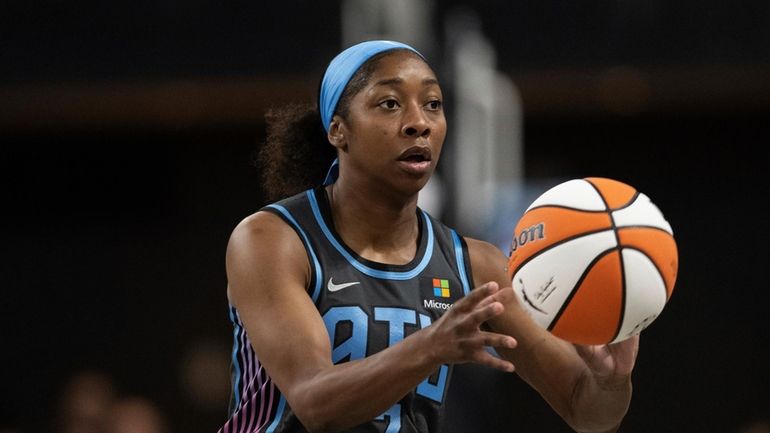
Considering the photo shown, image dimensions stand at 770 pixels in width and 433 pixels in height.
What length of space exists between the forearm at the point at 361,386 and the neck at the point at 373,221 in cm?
73

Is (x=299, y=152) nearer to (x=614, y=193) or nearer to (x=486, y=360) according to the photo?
(x=614, y=193)

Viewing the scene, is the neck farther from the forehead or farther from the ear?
the forehead

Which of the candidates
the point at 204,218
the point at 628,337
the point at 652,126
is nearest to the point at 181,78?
the point at 204,218

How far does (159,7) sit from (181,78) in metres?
0.58

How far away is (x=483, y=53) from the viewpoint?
9.44m

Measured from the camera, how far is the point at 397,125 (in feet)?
13.0

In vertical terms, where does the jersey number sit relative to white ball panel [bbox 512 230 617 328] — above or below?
below

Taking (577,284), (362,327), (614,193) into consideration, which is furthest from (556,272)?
(362,327)

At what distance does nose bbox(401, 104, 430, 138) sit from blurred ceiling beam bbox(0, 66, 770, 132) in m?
5.72

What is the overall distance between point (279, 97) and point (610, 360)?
651cm

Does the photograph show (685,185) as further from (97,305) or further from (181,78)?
(97,305)

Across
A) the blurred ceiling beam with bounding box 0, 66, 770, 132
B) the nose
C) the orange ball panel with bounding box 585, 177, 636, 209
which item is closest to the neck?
the nose

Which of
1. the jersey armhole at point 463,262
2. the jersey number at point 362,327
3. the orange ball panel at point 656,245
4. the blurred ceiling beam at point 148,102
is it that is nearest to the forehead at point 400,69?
the jersey armhole at point 463,262

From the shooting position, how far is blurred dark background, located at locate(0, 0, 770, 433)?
9500mm
